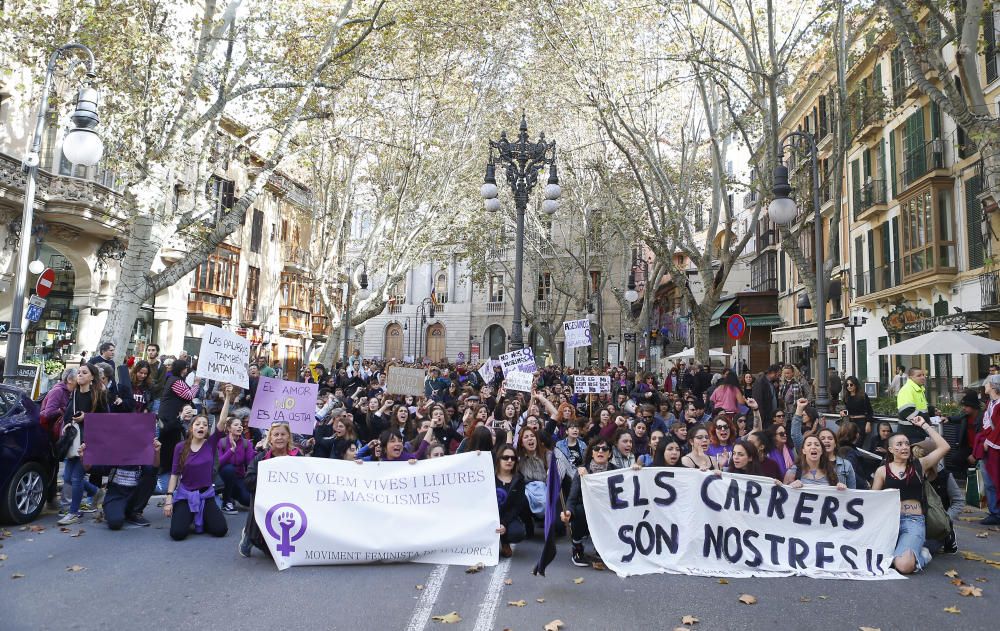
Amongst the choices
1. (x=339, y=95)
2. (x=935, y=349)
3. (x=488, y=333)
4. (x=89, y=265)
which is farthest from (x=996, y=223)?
(x=488, y=333)

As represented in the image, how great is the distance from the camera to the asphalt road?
5.04 meters

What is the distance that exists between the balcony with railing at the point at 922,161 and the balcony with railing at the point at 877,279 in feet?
8.65

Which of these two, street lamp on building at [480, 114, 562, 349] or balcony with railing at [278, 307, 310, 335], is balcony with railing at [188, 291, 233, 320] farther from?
street lamp on building at [480, 114, 562, 349]

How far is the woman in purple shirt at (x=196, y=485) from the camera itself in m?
7.48

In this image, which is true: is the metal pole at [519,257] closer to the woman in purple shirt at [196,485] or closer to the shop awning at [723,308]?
the woman in purple shirt at [196,485]

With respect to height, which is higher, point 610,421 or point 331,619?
point 610,421

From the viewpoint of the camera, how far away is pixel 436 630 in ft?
16.1

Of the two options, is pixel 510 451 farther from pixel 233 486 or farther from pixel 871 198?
pixel 871 198

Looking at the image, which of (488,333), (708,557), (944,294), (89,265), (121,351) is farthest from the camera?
(488,333)

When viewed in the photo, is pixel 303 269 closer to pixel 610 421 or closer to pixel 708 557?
pixel 610 421

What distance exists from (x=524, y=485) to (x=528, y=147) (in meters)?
9.83

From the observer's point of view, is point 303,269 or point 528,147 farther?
point 303,269

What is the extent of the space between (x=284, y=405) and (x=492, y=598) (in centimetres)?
526

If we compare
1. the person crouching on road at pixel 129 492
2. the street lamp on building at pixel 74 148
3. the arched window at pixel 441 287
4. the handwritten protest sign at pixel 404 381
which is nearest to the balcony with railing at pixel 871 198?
the handwritten protest sign at pixel 404 381
